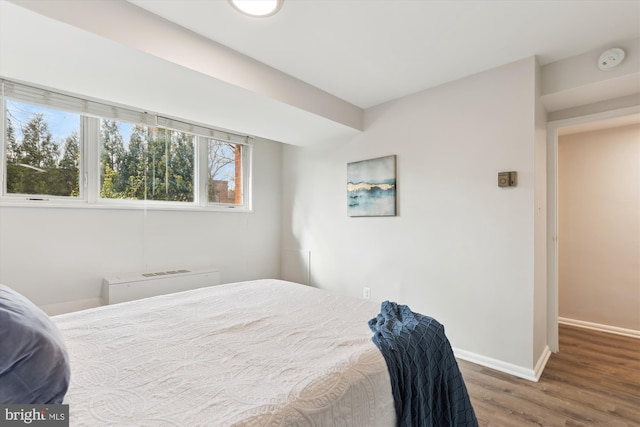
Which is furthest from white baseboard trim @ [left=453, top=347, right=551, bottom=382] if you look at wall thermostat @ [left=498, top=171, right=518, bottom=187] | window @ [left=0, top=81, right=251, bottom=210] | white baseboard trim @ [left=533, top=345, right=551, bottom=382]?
window @ [left=0, top=81, right=251, bottom=210]

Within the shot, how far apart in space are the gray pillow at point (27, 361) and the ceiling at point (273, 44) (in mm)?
1549

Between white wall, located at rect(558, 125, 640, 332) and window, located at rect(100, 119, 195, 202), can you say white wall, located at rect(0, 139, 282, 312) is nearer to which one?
window, located at rect(100, 119, 195, 202)

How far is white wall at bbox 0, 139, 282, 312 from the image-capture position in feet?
7.72

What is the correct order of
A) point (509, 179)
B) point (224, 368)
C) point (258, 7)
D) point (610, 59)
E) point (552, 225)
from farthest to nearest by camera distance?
point (552, 225)
point (509, 179)
point (610, 59)
point (258, 7)
point (224, 368)

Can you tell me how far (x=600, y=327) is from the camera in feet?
10.6

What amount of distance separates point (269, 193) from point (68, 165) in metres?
2.17

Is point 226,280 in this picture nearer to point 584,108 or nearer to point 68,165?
point 68,165

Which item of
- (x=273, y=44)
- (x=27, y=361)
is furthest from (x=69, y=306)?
(x=273, y=44)

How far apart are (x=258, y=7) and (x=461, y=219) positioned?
7.32 feet

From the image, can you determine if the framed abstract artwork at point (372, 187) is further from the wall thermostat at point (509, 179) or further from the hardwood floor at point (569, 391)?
the hardwood floor at point (569, 391)

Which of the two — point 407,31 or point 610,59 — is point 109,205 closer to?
point 407,31

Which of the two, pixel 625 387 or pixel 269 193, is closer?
pixel 625 387

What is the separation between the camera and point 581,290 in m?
3.41

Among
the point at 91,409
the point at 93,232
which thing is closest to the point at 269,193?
the point at 93,232
